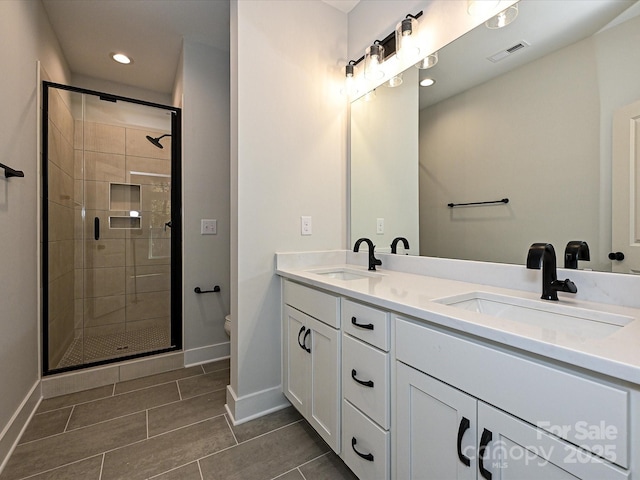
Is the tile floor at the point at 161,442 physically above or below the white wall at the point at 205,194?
below

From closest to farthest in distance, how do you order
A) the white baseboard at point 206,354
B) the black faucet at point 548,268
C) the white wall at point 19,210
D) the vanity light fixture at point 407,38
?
the black faucet at point 548,268 < the white wall at point 19,210 < the vanity light fixture at point 407,38 < the white baseboard at point 206,354

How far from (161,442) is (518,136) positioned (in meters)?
2.23

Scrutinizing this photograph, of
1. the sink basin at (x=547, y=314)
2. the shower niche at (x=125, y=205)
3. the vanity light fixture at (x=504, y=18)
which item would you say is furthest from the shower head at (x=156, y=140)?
the sink basin at (x=547, y=314)

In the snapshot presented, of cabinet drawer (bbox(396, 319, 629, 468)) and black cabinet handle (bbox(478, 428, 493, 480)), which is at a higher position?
cabinet drawer (bbox(396, 319, 629, 468))

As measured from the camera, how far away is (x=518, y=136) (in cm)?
123

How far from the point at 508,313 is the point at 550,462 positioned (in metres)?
0.53

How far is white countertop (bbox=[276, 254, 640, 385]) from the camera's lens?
1.82 feet

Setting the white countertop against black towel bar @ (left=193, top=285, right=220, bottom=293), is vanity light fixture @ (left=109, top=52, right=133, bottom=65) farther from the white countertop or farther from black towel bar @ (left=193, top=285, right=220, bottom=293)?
the white countertop

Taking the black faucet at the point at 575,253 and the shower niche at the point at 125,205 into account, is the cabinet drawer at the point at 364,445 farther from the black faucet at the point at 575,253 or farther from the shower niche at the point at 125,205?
the shower niche at the point at 125,205

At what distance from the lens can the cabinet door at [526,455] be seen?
57cm

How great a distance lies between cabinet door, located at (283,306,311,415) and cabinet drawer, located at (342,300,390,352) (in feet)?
1.12

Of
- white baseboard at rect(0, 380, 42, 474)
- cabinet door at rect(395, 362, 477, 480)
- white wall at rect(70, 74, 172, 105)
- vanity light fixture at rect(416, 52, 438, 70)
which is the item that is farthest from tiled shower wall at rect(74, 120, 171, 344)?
cabinet door at rect(395, 362, 477, 480)

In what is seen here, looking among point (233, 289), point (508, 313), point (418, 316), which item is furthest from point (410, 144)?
point (233, 289)

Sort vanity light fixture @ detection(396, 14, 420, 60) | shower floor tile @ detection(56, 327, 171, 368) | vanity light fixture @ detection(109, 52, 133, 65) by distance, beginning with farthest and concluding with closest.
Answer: vanity light fixture @ detection(109, 52, 133, 65) → shower floor tile @ detection(56, 327, 171, 368) → vanity light fixture @ detection(396, 14, 420, 60)
